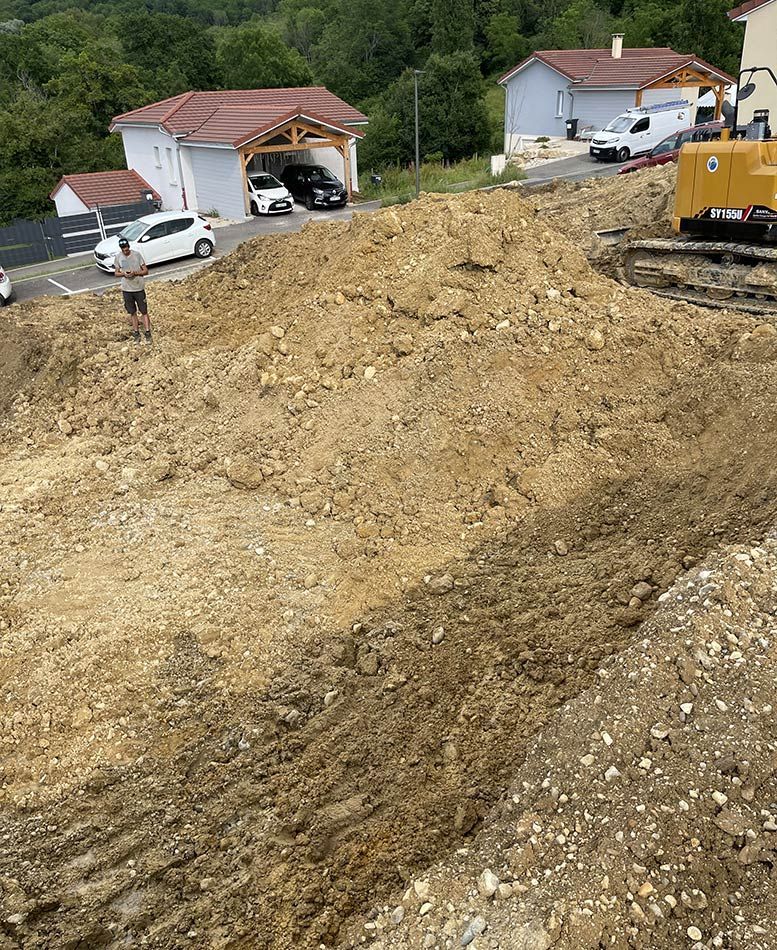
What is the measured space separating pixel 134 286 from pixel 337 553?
675 cm

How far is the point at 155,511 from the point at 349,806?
454 cm

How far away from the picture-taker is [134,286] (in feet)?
40.4

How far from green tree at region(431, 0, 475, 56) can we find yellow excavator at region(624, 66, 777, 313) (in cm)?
5640

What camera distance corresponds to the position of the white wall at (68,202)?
28598 millimetres

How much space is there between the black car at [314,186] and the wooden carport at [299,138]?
81 cm

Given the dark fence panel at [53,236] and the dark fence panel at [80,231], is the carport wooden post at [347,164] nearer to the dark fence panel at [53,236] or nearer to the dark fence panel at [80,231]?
the dark fence panel at [53,236]

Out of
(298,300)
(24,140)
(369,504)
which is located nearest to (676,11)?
(24,140)

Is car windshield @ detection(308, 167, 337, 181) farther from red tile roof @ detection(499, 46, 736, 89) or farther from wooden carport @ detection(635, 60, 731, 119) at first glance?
wooden carport @ detection(635, 60, 731, 119)

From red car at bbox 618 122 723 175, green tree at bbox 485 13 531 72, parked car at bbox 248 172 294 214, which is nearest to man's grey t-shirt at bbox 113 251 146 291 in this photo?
parked car at bbox 248 172 294 214

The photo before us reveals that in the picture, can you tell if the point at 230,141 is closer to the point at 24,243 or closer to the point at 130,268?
the point at 24,243

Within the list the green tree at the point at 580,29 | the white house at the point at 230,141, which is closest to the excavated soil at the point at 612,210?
the white house at the point at 230,141

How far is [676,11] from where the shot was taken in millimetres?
52031

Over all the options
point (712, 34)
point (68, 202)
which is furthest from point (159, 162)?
point (712, 34)

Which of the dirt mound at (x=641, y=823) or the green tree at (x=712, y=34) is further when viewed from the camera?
the green tree at (x=712, y=34)
